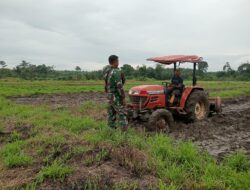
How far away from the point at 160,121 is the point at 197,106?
2.16m

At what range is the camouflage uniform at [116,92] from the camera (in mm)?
5969

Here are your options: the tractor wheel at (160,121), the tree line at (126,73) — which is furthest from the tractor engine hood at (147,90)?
the tree line at (126,73)

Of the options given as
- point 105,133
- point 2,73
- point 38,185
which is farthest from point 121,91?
point 2,73

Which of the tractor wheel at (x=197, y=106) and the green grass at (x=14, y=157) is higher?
the tractor wheel at (x=197, y=106)

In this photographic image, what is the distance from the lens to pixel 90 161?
13.9 ft

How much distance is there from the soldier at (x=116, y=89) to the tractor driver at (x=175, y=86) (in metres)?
2.24

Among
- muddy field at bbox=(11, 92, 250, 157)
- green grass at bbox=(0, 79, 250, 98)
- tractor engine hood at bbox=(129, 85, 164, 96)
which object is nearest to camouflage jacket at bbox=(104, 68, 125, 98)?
tractor engine hood at bbox=(129, 85, 164, 96)

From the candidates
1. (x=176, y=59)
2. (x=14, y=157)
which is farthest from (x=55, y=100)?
(x=14, y=157)

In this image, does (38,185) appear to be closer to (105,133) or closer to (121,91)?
(105,133)

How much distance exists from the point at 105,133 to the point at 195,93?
3671 millimetres

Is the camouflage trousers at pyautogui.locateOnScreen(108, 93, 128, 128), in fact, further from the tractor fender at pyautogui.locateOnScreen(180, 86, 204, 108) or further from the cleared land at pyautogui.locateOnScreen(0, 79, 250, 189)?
the tractor fender at pyautogui.locateOnScreen(180, 86, 204, 108)

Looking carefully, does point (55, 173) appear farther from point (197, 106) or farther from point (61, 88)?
point (61, 88)

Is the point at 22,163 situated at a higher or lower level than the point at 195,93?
lower

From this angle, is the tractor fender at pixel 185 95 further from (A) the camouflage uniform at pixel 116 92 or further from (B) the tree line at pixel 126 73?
(B) the tree line at pixel 126 73
